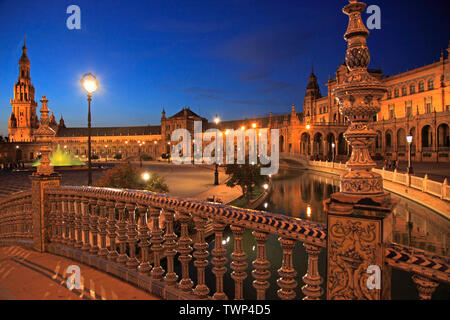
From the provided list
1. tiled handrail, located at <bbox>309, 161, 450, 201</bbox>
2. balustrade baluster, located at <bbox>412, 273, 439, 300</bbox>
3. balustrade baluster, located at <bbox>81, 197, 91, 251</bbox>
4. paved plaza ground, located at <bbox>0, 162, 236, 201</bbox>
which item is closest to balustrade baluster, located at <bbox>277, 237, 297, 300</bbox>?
balustrade baluster, located at <bbox>412, 273, 439, 300</bbox>

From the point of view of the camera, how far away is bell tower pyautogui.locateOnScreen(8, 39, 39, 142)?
115 meters

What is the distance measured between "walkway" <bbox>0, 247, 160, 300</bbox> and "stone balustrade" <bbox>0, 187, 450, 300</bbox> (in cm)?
14

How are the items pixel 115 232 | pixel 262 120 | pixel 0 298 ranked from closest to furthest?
1. pixel 0 298
2. pixel 115 232
3. pixel 262 120

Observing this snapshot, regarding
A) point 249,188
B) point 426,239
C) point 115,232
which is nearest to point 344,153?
point 249,188

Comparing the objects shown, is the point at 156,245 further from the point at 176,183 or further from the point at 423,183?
the point at 176,183

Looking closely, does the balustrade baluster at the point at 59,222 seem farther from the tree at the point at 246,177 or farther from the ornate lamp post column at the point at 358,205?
the tree at the point at 246,177

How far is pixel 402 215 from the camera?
1889 centimetres

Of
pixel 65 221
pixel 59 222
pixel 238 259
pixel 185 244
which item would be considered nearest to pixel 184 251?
pixel 185 244

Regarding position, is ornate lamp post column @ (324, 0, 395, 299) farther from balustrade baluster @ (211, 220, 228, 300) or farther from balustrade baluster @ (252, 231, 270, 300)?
balustrade baluster @ (211, 220, 228, 300)
